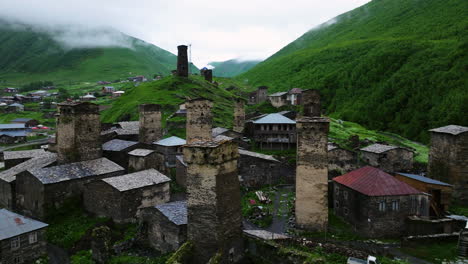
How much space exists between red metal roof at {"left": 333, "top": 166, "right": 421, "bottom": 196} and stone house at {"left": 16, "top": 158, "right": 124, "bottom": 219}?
2076cm

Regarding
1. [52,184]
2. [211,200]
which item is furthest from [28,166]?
[211,200]

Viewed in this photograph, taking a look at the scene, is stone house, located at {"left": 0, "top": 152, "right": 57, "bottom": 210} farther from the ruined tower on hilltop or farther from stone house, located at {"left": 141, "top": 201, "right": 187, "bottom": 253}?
the ruined tower on hilltop

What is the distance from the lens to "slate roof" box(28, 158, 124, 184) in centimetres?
2738

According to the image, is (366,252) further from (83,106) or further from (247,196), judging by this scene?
(83,106)

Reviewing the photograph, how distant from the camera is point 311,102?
82.0ft

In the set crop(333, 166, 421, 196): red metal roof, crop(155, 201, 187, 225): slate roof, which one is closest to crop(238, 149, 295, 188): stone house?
crop(333, 166, 421, 196): red metal roof

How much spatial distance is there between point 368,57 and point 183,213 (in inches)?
3795

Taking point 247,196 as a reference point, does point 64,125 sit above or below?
above

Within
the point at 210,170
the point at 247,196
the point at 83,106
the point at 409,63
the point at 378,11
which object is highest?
the point at 378,11

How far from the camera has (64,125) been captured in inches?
1258

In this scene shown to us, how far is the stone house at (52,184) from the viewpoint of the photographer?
26844 mm

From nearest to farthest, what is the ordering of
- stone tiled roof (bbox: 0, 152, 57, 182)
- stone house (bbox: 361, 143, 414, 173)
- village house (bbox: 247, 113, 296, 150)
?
stone tiled roof (bbox: 0, 152, 57, 182) < stone house (bbox: 361, 143, 414, 173) < village house (bbox: 247, 113, 296, 150)

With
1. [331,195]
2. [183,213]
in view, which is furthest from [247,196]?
[183,213]

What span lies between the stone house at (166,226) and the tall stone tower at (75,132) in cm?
1238
